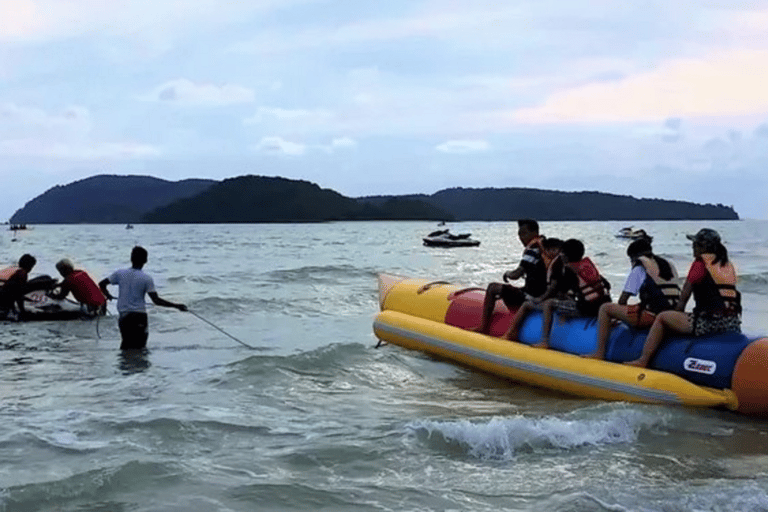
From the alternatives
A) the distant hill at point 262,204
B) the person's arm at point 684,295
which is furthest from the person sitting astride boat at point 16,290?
the distant hill at point 262,204

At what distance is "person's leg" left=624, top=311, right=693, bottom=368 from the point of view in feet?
22.7

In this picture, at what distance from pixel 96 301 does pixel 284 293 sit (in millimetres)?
6955

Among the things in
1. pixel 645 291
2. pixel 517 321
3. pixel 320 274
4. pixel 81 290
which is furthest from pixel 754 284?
pixel 81 290

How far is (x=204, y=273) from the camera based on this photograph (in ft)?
84.6

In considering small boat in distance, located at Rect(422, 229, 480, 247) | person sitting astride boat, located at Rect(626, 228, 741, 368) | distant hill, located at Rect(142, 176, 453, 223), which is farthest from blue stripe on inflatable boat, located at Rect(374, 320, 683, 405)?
distant hill, located at Rect(142, 176, 453, 223)

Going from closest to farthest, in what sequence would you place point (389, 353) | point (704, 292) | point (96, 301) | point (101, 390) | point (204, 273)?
point (704, 292)
point (101, 390)
point (389, 353)
point (96, 301)
point (204, 273)

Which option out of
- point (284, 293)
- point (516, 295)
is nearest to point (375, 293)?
point (284, 293)

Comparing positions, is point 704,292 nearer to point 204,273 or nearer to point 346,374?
point 346,374

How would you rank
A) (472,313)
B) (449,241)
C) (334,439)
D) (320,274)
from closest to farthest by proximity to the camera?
1. (334,439)
2. (472,313)
3. (320,274)
4. (449,241)

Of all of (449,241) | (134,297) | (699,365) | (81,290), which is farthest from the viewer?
(449,241)

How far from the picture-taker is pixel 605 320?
7.43 metres

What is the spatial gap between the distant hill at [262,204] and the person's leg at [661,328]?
385 feet

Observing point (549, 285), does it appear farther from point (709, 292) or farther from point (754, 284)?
point (754, 284)

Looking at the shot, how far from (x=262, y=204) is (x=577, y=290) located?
117 m
